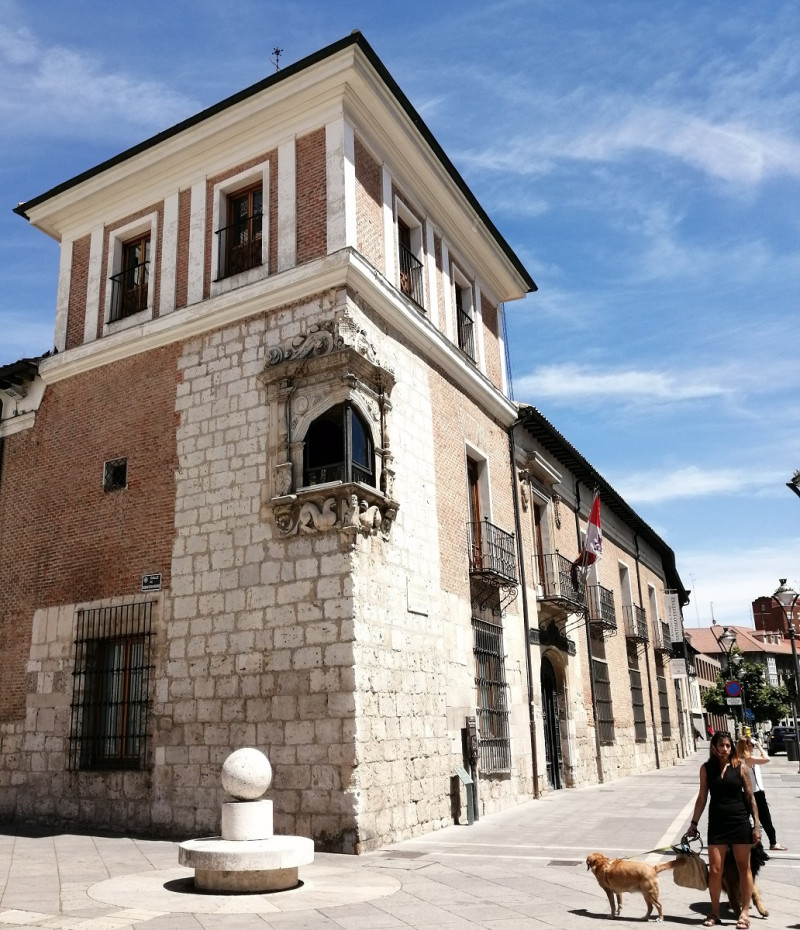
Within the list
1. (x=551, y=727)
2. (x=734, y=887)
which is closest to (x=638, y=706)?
(x=551, y=727)

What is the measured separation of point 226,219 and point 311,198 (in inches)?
71.1

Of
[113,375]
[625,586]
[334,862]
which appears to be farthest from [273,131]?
[625,586]

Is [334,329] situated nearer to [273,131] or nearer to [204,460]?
[204,460]

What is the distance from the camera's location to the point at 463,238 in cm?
1531

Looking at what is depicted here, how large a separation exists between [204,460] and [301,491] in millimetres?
1964

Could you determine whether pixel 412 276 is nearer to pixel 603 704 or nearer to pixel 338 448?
pixel 338 448

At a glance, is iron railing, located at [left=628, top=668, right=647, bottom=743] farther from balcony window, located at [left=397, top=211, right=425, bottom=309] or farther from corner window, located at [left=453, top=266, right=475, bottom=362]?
balcony window, located at [left=397, top=211, right=425, bottom=309]

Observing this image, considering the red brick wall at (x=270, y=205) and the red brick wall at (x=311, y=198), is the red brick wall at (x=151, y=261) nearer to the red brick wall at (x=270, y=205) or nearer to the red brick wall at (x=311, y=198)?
the red brick wall at (x=270, y=205)

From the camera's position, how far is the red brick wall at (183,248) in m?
12.4

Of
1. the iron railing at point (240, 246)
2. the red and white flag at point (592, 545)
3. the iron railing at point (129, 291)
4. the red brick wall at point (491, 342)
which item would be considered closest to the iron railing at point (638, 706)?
the red and white flag at point (592, 545)

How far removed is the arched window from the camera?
10273 millimetres

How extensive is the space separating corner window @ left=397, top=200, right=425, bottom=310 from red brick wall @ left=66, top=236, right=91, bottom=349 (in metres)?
5.37

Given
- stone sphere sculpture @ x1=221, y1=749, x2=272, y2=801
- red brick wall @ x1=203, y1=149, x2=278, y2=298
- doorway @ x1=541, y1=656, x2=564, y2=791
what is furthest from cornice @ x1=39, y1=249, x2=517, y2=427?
doorway @ x1=541, y1=656, x2=564, y2=791

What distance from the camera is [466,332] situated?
15.4 m
